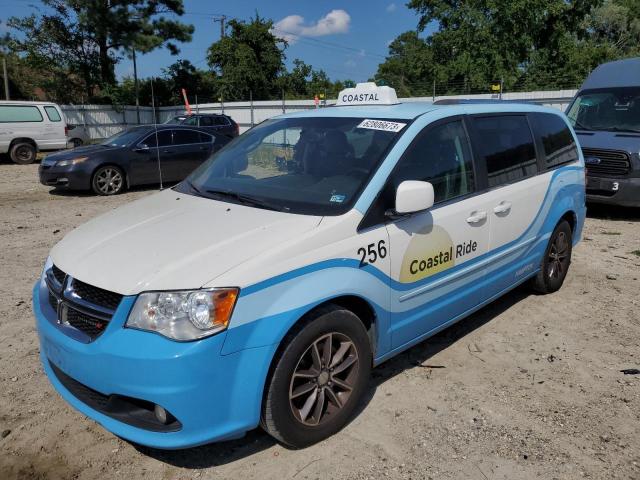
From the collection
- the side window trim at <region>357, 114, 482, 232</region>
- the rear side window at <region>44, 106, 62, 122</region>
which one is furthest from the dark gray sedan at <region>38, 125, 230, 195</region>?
the side window trim at <region>357, 114, 482, 232</region>

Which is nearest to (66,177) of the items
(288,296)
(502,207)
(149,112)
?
(502,207)

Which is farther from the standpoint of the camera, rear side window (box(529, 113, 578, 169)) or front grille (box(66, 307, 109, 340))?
rear side window (box(529, 113, 578, 169))

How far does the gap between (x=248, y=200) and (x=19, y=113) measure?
16.0 m

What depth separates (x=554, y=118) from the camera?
5051 mm

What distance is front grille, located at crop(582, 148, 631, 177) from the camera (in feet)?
27.1

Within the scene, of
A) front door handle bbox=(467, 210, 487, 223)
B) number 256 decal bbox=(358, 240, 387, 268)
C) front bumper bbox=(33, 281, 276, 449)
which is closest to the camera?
front bumper bbox=(33, 281, 276, 449)

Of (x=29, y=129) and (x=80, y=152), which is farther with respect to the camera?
(x=29, y=129)

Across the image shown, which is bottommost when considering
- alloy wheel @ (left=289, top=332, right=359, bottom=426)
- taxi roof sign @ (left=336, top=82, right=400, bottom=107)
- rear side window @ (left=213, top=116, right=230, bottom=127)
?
alloy wheel @ (left=289, top=332, right=359, bottom=426)

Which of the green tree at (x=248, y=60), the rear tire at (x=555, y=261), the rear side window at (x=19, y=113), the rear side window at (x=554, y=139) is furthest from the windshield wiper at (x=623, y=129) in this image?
the green tree at (x=248, y=60)

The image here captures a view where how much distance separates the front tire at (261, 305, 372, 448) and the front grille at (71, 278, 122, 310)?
2.68 ft

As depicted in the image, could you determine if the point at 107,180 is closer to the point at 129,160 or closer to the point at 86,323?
the point at 129,160

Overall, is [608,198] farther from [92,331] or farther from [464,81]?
[464,81]

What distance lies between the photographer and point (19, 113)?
16328 millimetres

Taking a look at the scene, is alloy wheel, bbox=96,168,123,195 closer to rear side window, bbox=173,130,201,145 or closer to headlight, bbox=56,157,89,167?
headlight, bbox=56,157,89,167
